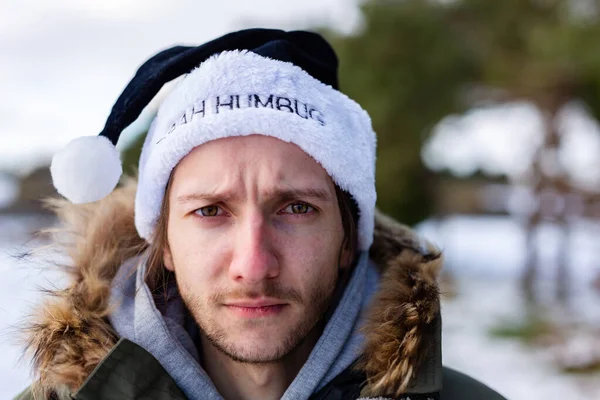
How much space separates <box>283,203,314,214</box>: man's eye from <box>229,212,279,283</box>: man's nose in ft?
0.25

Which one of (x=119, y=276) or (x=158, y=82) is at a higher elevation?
(x=158, y=82)

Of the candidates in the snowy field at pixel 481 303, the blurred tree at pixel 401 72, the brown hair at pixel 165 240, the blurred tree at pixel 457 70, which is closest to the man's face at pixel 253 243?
the brown hair at pixel 165 240

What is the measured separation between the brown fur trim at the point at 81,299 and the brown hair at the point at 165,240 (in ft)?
0.37

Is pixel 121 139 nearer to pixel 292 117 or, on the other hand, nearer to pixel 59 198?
pixel 59 198

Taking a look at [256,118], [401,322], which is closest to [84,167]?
[256,118]

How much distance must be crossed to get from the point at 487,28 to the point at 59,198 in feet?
29.1

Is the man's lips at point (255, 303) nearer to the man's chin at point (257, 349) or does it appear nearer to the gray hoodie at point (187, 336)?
the man's chin at point (257, 349)

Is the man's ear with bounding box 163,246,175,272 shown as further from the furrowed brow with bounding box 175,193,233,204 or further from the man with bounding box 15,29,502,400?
the furrowed brow with bounding box 175,193,233,204

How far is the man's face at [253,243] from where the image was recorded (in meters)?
1.32

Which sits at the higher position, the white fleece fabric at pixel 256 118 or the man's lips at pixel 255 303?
the white fleece fabric at pixel 256 118

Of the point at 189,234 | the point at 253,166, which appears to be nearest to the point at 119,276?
the point at 189,234

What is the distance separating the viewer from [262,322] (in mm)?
1336

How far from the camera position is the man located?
133 centimetres

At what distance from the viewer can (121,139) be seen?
1.54 meters
